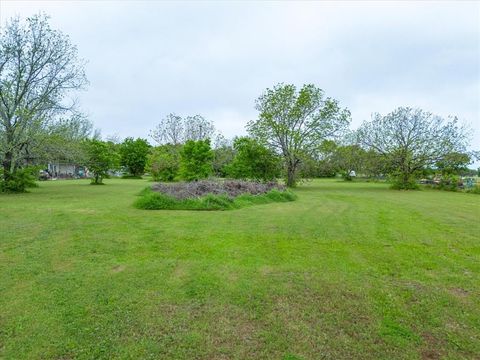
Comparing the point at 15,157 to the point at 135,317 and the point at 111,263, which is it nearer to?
the point at 111,263

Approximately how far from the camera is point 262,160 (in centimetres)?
2041

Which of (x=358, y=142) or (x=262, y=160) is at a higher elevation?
(x=358, y=142)

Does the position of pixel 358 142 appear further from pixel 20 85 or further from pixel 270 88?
pixel 20 85

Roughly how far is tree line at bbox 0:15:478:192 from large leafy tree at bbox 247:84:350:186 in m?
0.07

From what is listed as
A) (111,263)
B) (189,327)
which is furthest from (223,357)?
(111,263)

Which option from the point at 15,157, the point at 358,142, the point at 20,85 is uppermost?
the point at 20,85

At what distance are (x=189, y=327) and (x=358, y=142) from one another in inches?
952

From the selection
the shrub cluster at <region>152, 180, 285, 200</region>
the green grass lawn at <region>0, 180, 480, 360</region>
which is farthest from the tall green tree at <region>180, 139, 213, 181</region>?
the green grass lawn at <region>0, 180, 480, 360</region>

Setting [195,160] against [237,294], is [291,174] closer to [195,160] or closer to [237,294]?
[195,160]

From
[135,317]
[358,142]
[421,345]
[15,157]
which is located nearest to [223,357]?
[135,317]

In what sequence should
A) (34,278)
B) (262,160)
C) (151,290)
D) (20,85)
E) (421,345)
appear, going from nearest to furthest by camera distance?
(421,345), (151,290), (34,278), (20,85), (262,160)

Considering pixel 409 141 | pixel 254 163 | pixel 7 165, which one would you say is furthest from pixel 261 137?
pixel 7 165

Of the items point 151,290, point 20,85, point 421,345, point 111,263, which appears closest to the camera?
point 421,345

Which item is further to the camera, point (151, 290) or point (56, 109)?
point (56, 109)
